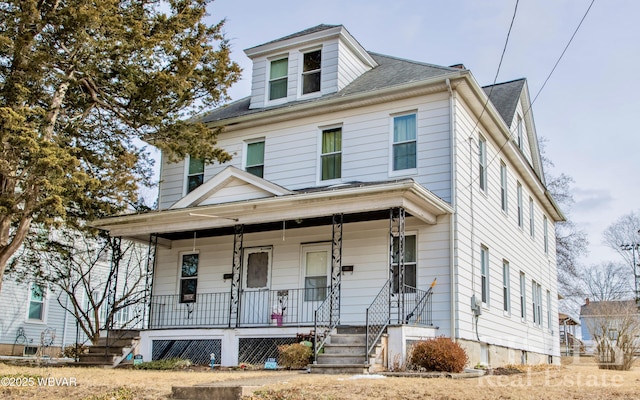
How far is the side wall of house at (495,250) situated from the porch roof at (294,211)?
4.51 feet

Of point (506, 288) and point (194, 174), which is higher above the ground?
point (194, 174)

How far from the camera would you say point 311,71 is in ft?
60.0

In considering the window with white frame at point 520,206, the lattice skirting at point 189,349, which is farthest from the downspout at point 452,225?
the window with white frame at point 520,206

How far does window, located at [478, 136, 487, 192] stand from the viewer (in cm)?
1722

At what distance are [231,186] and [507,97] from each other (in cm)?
1051

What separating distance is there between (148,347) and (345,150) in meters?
6.77

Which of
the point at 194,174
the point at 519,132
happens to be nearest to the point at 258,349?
the point at 194,174

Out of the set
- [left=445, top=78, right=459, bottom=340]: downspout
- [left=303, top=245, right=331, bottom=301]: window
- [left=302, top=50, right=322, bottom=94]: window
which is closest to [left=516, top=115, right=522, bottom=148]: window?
[left=445, top=78, right=459, bottom=340]: downspout

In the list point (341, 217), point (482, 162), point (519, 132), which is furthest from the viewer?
point (519, 132)

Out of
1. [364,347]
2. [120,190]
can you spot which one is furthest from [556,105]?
[120,190]

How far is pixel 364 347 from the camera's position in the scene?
1242cm

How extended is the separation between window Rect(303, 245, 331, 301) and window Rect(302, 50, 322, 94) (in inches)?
182

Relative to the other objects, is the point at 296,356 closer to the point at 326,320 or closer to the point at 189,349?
the point at 326,320

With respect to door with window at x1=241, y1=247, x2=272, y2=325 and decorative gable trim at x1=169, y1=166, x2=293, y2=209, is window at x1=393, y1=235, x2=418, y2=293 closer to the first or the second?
decorative gable trim at x1=169, y1=166, x2=293, y2=209
